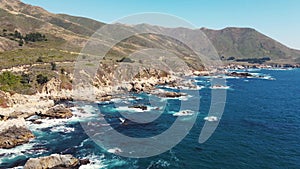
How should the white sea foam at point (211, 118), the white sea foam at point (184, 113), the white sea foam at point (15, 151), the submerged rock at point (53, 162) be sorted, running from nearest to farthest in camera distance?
the submerged rock at point (53, 162)
the white sea foam at point (15, 151)
the white sea foam at point (211, 118)
the white sea foam at point (184, 113)

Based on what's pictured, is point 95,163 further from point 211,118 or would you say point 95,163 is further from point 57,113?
point 211,118

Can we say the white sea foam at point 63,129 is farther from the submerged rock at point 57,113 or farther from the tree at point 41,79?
the tree at point 41,79

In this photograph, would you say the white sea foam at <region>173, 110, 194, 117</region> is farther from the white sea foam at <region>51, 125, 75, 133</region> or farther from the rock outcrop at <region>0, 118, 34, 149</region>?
the rock outcrop at <region>0, 118, 34, 149</region>

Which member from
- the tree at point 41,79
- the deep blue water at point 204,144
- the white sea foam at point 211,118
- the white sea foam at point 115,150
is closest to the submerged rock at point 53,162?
the deep blue water at point 204,144

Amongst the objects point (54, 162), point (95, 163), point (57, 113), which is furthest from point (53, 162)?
point (57, 113)

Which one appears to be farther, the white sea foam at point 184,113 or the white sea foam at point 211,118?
the white sea foam at point 184,113

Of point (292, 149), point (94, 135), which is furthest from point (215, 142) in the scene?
point (94, 135)

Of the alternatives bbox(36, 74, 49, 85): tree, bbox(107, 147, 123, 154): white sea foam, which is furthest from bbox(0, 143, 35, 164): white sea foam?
bbox(36, 74, 49, 85): tree

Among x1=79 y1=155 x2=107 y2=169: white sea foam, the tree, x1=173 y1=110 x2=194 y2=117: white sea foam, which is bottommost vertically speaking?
x1=79 y1=155 x2=107 y2=169: white sea foam
